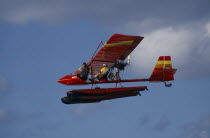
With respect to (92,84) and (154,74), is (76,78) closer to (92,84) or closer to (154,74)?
(92,84)

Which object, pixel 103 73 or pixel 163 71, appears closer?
pixel 103 73

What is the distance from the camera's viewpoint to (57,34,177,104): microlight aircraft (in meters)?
24.6

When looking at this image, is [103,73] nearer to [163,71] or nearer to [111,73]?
[111,73]

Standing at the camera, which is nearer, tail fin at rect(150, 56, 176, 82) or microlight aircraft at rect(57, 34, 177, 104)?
microlight aircraft at rect(57, 34, 177, 104)

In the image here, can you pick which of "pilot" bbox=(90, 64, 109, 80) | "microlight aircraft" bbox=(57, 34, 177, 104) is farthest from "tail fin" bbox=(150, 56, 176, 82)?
"pilot" bbox=(90, 64, 109, 80)

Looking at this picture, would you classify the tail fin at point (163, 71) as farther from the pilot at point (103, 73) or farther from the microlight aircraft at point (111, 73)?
the pilot at point (103, 73)

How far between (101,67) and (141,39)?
4.63 metres

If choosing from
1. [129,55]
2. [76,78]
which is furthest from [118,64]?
[76,78]

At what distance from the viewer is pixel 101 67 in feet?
92.5

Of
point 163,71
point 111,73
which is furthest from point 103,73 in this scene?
point 163,71

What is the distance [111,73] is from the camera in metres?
26.9

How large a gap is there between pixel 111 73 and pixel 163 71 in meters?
3.27

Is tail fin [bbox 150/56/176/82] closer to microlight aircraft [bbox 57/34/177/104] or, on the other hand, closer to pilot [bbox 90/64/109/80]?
microlight aircraft [bbox 57/34/177/104]

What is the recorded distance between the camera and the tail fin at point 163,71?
2761 cm
